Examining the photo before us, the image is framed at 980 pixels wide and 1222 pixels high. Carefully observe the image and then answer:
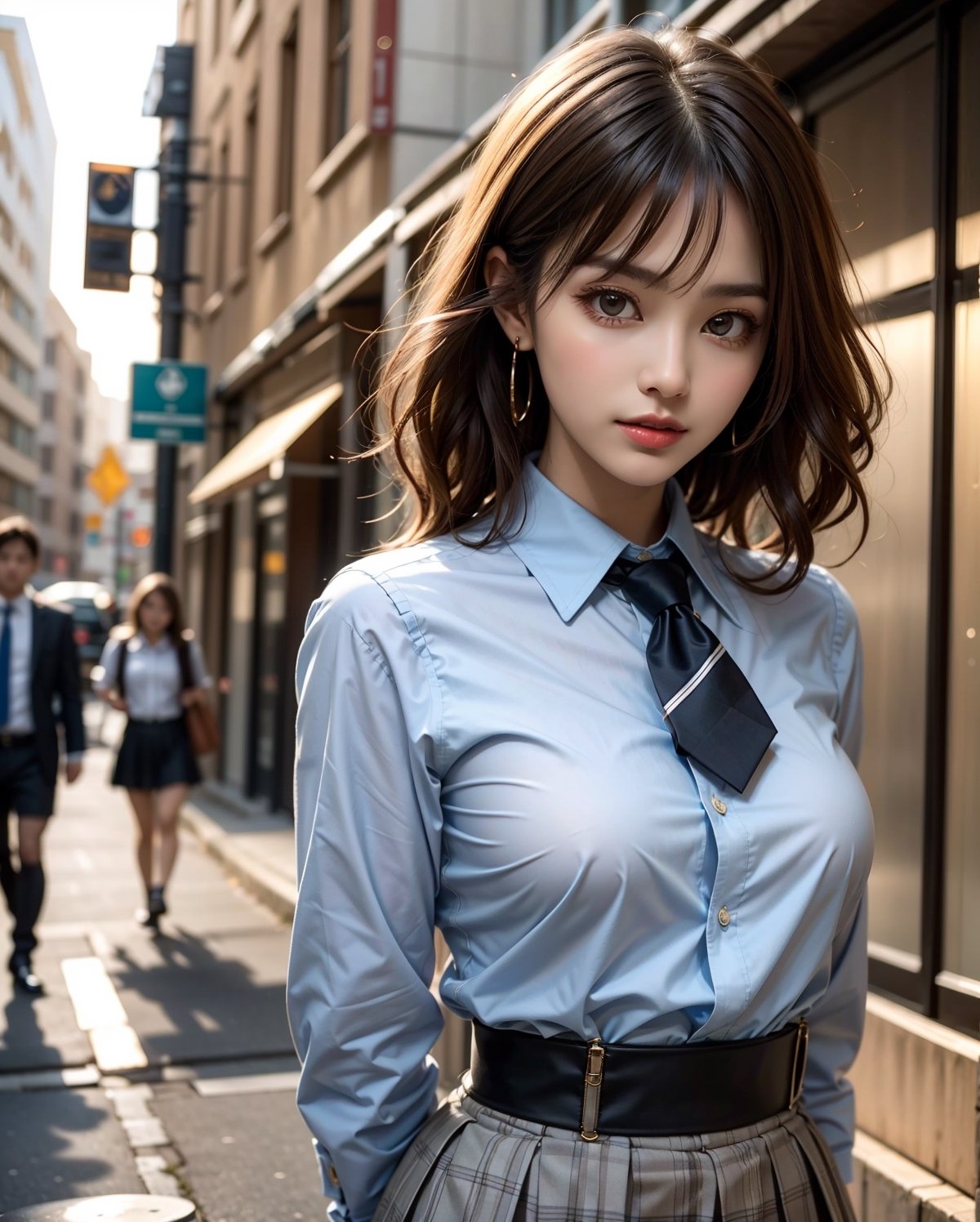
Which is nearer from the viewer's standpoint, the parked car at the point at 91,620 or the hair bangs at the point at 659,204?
the hair bangs at the point at 659,204

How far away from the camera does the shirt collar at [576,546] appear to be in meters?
1.72

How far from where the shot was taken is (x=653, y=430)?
1647 mm

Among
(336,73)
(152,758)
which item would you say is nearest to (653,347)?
(152,758)

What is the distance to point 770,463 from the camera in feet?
6.46

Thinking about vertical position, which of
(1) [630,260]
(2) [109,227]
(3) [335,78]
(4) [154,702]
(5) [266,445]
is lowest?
(4) [154,702]

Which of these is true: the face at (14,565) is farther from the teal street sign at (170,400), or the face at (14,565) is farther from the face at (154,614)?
the teal street sign at (170,400)

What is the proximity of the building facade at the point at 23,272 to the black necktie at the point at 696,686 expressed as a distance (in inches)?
2242

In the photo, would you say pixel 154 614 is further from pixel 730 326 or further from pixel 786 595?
pixel 730 326

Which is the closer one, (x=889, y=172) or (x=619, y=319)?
(x=619, y=319)

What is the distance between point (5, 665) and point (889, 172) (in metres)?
4.66

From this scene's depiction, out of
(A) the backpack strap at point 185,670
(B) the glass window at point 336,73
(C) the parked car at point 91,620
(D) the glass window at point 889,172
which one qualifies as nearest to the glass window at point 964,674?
(D) the glass window at point 889,172

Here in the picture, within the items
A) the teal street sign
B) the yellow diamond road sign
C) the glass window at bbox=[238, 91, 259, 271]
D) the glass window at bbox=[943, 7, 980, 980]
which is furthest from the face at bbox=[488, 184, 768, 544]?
the yellow diamond road sign

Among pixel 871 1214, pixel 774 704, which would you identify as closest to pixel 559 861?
pixel 774 704

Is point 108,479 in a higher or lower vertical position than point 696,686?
higher
